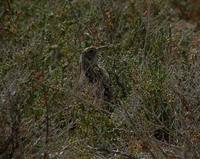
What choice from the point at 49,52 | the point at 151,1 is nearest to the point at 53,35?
the point at 49,52

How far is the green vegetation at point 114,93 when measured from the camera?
589 cm

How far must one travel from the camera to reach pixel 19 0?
447 inches

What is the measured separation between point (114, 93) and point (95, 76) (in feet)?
1.06

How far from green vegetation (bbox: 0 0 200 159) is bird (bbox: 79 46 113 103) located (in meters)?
0.09

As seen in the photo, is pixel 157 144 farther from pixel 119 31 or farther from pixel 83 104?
pixel 119 31

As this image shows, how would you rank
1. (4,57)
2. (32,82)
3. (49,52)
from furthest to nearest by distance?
(49,52), (4,57), (32,82)

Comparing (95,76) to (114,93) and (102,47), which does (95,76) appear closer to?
(114,93)

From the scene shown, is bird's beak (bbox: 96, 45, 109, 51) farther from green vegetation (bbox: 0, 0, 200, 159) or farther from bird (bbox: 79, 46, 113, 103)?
bird (bbox: 79, 46, 113, 103)

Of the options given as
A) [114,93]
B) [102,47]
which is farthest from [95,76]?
[102,47]

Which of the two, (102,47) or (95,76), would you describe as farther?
(102,47)

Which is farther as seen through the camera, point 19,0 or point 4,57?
point 19,0

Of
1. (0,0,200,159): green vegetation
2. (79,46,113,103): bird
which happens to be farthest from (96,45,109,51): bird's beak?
(79,46,113,103): bird

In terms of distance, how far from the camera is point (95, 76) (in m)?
7.61

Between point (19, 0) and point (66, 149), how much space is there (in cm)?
570
